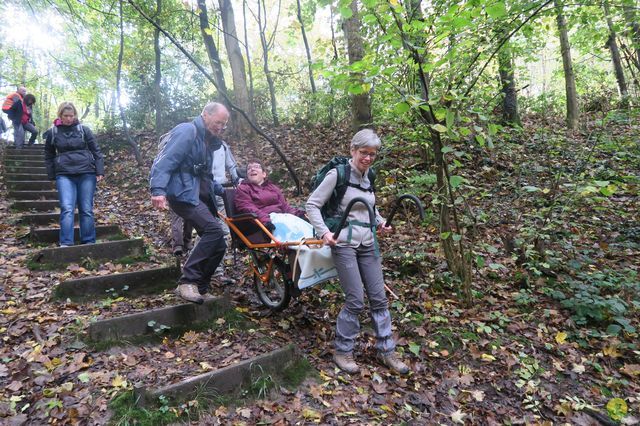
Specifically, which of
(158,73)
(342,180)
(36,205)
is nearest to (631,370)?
(342,180)

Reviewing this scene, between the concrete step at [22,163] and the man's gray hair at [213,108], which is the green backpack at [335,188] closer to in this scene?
the man's gray hair at [213,108]

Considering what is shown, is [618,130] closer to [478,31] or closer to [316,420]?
[478,31]

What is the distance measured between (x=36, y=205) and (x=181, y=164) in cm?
524

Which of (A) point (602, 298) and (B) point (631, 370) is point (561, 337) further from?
(A) point (602, 298)

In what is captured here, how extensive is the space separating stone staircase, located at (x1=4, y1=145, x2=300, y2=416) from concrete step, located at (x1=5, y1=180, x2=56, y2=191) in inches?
55.9

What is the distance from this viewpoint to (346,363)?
3.79 metres

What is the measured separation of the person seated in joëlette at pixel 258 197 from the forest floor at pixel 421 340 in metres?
1.18

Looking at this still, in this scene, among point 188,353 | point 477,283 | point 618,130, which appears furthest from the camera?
point 618,130

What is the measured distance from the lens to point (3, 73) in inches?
1019

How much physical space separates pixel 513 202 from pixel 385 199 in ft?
7.86

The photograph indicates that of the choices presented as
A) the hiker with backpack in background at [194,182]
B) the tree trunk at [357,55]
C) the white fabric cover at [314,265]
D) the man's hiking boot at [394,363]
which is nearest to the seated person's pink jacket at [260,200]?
the hiker with backpack in background at [194,182]

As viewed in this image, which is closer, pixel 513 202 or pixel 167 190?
pixel 167 190

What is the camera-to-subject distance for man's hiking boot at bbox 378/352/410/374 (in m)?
3.78

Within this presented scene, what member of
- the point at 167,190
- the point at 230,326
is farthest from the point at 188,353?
the point at 167,190
